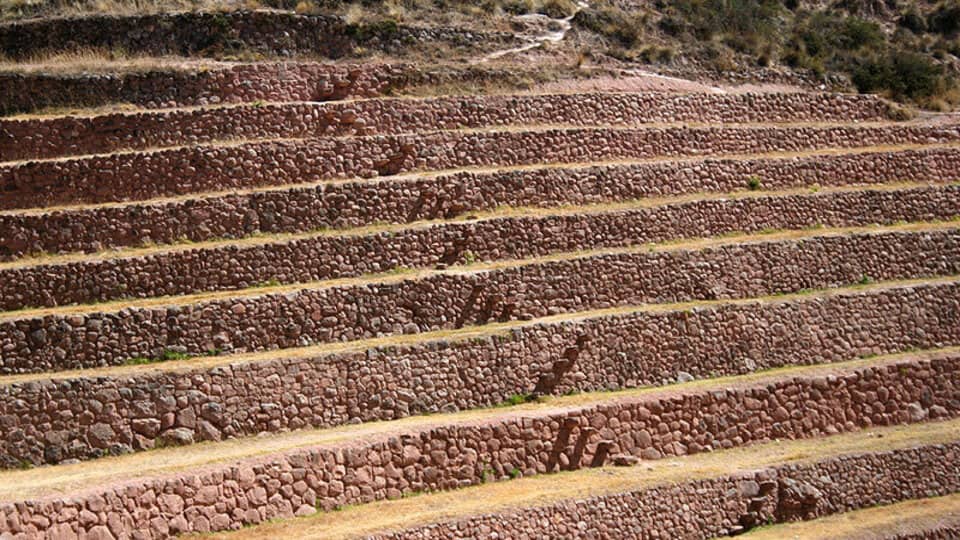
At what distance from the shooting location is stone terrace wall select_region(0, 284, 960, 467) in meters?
21.1

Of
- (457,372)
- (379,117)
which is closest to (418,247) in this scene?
(457,372)

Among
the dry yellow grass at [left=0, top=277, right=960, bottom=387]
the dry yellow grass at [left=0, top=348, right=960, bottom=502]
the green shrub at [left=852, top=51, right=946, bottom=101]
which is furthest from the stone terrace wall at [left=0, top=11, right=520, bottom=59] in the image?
the dry yellow grass at [left=0, top=348, right=960, bottom=502]

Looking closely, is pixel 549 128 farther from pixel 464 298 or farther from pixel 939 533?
pixel 939 533

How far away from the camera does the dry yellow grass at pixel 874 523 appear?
73.6 feet

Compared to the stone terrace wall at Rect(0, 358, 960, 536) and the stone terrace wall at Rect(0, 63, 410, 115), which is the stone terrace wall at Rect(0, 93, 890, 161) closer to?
the stone terrace wall at Rect(0, 63, 410, 115)

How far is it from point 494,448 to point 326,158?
730cm

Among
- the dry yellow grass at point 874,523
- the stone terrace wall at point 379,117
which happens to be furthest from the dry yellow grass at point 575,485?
the stone terrace wall at point 379,117

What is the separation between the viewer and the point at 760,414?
80.0 feet

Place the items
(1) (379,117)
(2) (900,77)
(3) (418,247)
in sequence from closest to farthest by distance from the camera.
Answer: (3) (418,247) < (1) (379,117) < (2) (900,77)

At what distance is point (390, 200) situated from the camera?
86.6 ft

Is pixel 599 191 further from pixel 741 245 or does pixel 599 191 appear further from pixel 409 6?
pixel 409 6

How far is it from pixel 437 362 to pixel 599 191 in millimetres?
6353

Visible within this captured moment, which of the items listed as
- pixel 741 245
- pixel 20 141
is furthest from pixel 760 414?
pixel 20 141

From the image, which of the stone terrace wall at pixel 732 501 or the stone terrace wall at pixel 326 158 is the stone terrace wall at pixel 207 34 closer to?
the stone terrace wall at pixel 326 158
